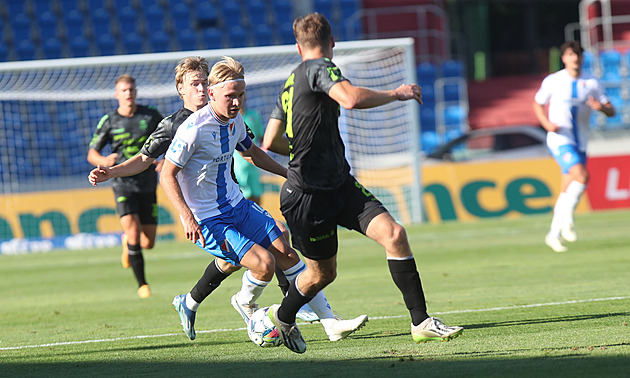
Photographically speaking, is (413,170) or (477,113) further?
(477,113)

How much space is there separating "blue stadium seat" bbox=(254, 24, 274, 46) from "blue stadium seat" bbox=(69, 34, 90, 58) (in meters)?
4.90

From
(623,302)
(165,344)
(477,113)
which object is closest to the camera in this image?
(165,344)

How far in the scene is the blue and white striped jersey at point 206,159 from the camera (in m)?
5.70

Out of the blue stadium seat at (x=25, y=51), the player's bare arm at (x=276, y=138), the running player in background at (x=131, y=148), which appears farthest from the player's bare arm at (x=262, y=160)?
the blue stadium seat at (x=25, y=51)

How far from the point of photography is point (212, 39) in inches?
1000

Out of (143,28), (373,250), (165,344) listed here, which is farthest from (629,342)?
(143,28)

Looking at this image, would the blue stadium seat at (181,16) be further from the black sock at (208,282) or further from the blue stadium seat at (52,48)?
the black sock at (208,282)

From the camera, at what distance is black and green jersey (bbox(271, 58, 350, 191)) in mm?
5258

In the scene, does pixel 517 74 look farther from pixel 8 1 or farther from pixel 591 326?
pixel 591 326

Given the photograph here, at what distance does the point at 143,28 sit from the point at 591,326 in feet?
71.3

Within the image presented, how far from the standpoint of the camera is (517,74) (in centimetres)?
3052

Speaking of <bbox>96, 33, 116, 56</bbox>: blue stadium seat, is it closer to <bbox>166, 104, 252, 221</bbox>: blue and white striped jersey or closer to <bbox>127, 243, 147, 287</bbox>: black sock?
<bbox>127, 243, 147, 287</bbox>: black sock

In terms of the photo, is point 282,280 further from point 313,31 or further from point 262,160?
point 313,31

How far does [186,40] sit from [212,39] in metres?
0.76
